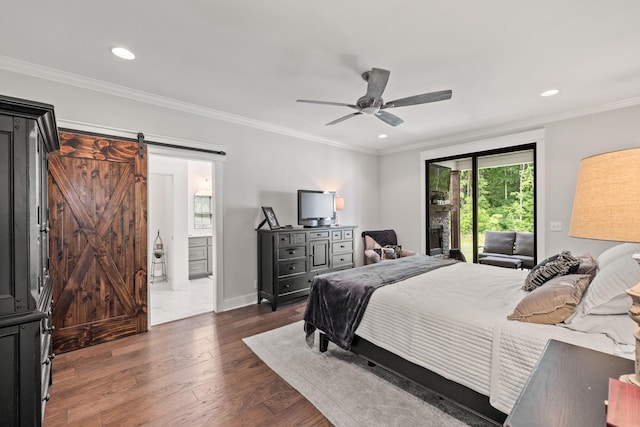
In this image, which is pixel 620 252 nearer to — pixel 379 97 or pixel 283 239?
pixel 379 97

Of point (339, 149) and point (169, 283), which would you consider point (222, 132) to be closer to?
point (339, 149)

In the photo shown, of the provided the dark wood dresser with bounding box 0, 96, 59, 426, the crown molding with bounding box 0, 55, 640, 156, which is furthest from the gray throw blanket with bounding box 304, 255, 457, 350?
the crown molding with bounding box 0, 55, 640, 156

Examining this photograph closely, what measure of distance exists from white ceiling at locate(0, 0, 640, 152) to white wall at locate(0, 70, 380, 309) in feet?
0.64

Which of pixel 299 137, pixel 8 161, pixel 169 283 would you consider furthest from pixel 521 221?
pixel 169 283

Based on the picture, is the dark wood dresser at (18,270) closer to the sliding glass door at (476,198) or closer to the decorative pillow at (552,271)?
the decorative pillow at (552,271)

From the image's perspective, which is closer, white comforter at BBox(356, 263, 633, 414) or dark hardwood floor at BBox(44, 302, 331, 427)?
white comforter at BBox(356, 263, 633, 414)

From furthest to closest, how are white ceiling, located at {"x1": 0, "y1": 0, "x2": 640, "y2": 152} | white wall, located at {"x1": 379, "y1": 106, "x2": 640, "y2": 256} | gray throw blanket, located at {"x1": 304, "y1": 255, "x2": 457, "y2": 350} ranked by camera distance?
1. white wall, located at {"x1": 379, "y1": 106, "x2": 640, "y2": 256}
2. gray throw blanket, located at {"x1": 304, "y1": 255, "x2": 457, "y2": 350}
3. white ceiling, located at {"x1": 0, "y1": 0, "x2": 640, "y2": 152}

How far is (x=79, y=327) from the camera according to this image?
2850 millimetres

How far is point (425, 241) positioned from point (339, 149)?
94.8 inches

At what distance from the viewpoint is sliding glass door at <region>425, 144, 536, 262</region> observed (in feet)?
14.5

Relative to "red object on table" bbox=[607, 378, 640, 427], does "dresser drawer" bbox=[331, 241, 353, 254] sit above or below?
below

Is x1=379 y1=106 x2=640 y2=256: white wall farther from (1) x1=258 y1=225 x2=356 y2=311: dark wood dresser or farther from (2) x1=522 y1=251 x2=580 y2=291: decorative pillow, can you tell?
(1) x1=258 y1=225 x2=356 y2=311: dark wood dresser

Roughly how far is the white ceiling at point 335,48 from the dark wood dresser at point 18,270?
3.27 feet

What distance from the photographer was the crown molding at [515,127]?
3520mm
